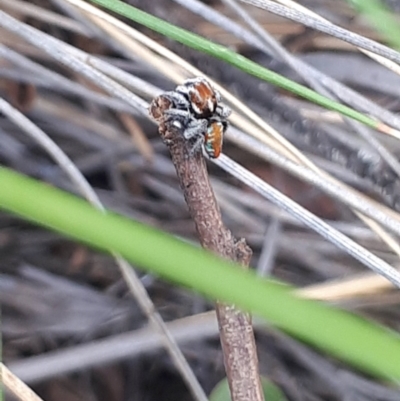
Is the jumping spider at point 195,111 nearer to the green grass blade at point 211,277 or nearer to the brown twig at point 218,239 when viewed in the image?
the brown twig at point 218,239

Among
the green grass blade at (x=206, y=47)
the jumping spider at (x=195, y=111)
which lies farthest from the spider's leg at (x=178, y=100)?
the green grass blade at (x=206, y=47)

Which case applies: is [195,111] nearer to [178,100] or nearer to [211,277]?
[178,100]

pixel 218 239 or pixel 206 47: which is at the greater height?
pixel 206 47

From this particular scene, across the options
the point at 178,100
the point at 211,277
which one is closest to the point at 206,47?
the point at 178,100

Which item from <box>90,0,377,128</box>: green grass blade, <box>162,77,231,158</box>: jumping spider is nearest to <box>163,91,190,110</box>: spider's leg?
<box>162,77,231,158</box>: jumping spider

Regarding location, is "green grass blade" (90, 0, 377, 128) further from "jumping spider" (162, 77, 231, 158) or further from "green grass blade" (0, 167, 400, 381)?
"green grass blade" (0, 167, 400, 381)

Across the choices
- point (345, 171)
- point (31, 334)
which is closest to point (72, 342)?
point (31, 334)
